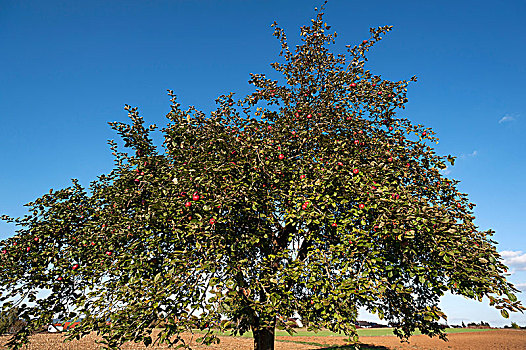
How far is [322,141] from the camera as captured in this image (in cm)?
1026

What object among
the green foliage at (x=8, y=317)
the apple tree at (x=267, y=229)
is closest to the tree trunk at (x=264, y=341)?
the apple tree at (x=267, y=229)

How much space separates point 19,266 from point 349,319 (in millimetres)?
10041

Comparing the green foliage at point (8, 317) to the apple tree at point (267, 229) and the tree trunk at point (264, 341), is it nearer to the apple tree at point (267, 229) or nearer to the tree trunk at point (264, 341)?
the apple tree at point (267, 229)

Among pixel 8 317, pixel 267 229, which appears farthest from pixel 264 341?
pixel 8 317

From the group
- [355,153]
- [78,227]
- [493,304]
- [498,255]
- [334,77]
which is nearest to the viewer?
[493,304]

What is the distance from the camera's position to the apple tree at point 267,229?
7250 millimetres

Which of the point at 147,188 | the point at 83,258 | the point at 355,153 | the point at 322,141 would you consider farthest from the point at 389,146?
the point at 83,258

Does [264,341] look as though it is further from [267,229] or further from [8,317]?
[8,317]

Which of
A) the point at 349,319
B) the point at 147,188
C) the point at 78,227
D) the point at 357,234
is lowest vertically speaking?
the point at 349,319

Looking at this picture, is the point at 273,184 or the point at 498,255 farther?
the point at 273,184

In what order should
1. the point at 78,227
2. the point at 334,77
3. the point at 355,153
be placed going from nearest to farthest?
1. the point at 355,153
2. the point at 78,227
3. the point at 334,77

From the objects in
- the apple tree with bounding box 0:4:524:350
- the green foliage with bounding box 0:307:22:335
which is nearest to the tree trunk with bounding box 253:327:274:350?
the apple tree with bounding box 0:4:524:350

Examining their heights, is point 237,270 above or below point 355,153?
below

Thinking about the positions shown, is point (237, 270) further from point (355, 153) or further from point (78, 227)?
point (78, 227)
